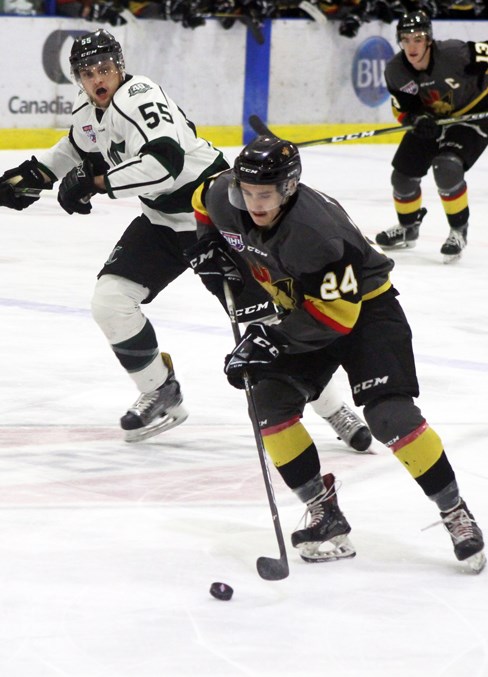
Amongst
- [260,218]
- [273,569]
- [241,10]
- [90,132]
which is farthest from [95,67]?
[241,10]

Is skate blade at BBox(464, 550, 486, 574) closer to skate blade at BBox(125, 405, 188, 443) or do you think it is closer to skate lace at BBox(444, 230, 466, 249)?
skate blade at BBox(125, 405, 188, 443)

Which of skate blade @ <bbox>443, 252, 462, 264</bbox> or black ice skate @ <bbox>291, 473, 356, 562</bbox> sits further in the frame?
skate blade @ <bbox>443, 252, 462, 264</bbox>

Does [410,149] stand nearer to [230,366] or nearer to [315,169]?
[315,169]

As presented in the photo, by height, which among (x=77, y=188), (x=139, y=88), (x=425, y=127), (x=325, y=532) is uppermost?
(x=139, y=88)

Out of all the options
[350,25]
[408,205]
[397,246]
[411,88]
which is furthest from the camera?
[350,25]

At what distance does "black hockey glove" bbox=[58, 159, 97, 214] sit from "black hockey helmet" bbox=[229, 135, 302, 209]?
1.02m

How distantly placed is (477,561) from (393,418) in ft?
1.11

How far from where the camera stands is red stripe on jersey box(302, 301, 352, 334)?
264 cm

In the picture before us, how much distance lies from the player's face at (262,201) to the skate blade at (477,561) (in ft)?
2.59

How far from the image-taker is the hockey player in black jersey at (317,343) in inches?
104

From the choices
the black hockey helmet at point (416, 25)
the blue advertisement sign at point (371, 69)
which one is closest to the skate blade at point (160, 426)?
the black hockey helmet at point (416, 25)

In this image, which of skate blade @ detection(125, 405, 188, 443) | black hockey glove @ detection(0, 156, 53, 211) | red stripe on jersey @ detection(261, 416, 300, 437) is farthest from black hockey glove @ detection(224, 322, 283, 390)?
black hockey glove @ detection(0, 156, 53, 211)

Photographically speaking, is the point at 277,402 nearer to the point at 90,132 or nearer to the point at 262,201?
the point at 262,201

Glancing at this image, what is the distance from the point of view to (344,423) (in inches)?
141
